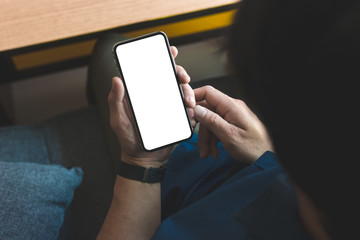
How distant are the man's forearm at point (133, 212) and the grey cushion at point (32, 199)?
0.13m

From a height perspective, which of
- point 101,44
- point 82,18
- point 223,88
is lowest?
point 223,88

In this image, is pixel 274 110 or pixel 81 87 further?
pixel 81 87

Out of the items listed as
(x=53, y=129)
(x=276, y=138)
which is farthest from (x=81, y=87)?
(x=276, y=138)

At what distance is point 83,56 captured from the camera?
1325 millimetres

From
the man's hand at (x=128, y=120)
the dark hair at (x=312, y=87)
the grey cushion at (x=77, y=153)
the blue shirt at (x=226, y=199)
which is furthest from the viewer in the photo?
the grey cushion at (x=77, y=153)

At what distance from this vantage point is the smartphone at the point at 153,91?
622 mm

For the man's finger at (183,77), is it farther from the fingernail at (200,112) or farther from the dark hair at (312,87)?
the dark hair at (312,87)

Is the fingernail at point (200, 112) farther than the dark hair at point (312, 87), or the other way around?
the fingernail at point (200, 112)

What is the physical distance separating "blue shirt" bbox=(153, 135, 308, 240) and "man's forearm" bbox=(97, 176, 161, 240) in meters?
0.06

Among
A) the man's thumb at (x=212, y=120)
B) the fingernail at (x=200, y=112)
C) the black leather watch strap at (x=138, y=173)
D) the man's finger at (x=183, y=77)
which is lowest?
the black leather watch strap at (x=138, y=173)

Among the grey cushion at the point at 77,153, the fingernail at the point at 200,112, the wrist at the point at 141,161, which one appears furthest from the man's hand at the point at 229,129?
the grey cushion at the point at 77,153

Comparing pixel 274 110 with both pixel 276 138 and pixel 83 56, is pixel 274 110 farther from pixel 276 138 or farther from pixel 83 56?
pixel 83 56

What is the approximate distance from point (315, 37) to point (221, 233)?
0.41 m

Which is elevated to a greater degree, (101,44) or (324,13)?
(324,13)
